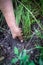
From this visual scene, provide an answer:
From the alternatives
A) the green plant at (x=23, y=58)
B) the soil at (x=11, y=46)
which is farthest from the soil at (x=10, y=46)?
the green plant at (x=23, y=58)

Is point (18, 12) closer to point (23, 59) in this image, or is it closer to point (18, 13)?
point (18, 13)

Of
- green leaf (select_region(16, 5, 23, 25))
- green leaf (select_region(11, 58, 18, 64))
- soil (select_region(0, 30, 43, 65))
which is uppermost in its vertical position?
green leaf (select_region(16, 5, 23, 25))

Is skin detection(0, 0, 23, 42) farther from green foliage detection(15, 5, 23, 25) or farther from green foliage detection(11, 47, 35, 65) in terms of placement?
green foliage detection(11, 47, 35, 65)

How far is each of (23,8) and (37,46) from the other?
1.55 ft

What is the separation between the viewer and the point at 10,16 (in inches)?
87.4

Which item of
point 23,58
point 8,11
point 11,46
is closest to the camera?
point 23,58

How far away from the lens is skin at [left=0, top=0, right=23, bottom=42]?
7.11ft

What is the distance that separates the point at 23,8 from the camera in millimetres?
2449

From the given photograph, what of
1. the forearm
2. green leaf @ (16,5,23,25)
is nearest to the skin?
the forearm

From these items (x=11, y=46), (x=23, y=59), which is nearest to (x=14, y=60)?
(x=23, y=59)

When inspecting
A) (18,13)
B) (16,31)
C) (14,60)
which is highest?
(18,13)

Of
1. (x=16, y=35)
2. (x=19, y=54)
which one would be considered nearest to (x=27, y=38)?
(x=16, y=35)

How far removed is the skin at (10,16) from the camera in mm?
2168

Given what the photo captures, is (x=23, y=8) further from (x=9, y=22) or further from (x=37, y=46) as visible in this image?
(x=37, y=46)
